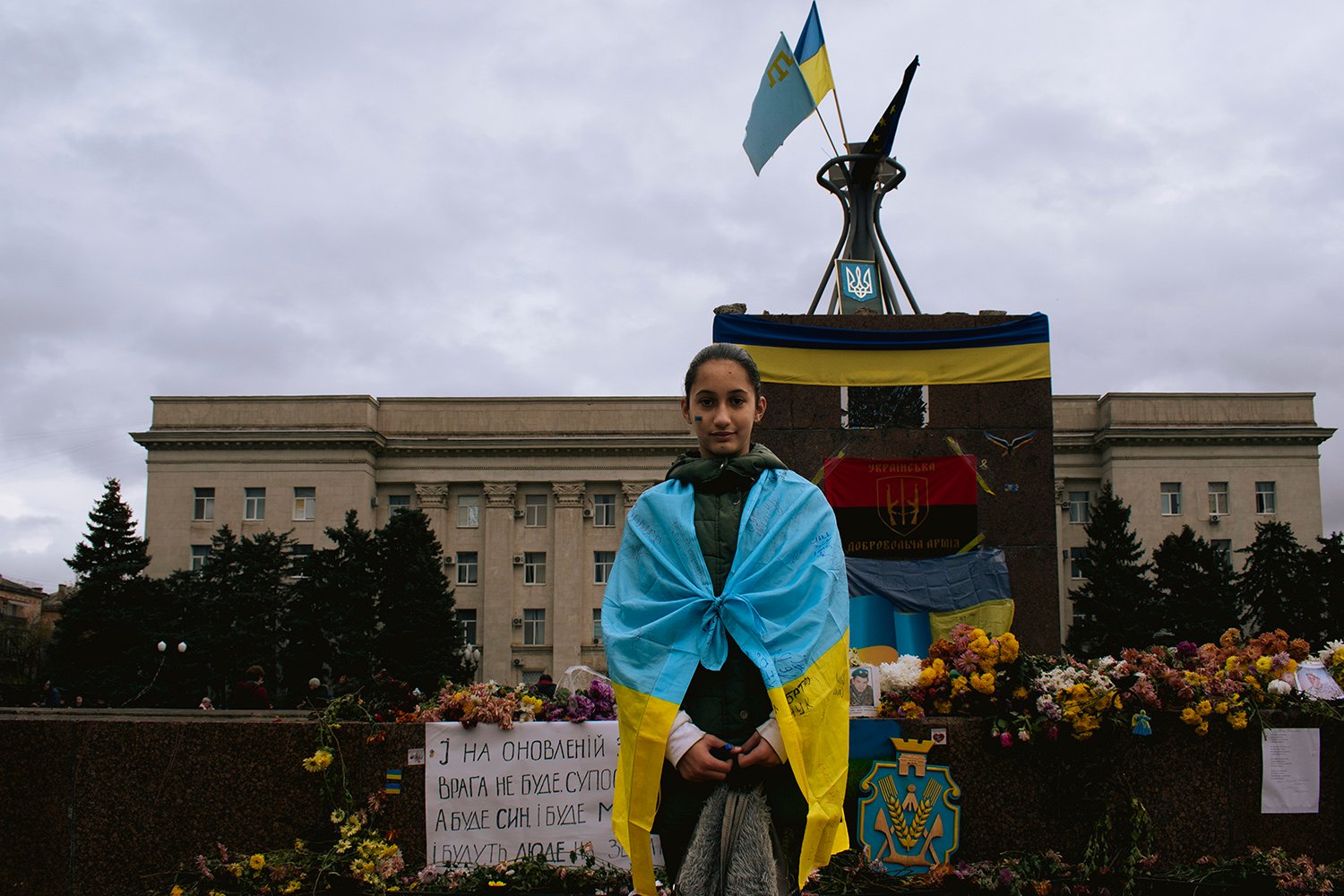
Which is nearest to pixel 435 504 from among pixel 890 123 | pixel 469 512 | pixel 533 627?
pixel 469 512

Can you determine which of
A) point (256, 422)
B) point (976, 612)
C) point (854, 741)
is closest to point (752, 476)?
point (854, 741)

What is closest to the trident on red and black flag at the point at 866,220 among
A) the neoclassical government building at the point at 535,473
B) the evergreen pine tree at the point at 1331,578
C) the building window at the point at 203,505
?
the evergreen pine tree at the point at 1331,578

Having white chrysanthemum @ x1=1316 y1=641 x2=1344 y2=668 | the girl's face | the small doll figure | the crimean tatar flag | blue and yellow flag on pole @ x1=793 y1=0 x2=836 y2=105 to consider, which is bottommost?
the small doll figure

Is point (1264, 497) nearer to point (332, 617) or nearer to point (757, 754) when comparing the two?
point (332, 617)

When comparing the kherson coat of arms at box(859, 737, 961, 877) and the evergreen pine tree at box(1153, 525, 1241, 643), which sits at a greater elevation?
the evergreen pine tree at box(1153, 525, 1241, 643)

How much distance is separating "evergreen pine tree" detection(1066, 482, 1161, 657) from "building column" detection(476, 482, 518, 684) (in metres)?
25.9

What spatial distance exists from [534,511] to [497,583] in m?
4.29

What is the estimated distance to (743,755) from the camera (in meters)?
2.82

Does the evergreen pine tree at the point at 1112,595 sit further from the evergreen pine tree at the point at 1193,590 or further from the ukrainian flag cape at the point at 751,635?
the ukrainian flag cape at the point at 751,635

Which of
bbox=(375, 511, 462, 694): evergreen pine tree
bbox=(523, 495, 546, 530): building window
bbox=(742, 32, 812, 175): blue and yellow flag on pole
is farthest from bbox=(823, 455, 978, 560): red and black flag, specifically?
bbox=(523, 495, 546, 530): building window

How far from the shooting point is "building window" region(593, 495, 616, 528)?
57094 millimetres

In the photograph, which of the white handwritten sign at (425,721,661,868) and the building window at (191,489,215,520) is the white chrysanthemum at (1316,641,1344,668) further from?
the building window at (191,489,215,520)

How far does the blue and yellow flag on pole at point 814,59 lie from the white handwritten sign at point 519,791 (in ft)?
32.1

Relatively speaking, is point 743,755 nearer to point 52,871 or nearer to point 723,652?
point 723,652
